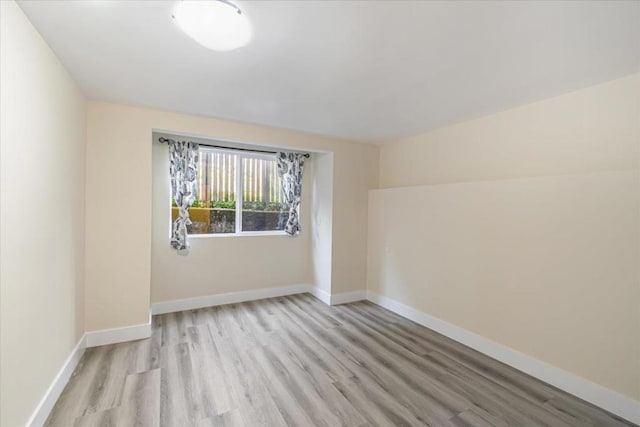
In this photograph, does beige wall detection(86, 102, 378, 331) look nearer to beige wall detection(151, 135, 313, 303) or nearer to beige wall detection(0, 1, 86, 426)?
beige wall detection(0, 1, 86, 426)

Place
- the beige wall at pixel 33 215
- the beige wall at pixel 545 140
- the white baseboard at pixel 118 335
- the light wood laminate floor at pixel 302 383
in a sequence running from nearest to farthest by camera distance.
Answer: the beige wall at pixel 33 215
the light wood laminate floor at pixel 302 383
the beige wall at pixel 545 140
the white baseboard at pixel 118 335

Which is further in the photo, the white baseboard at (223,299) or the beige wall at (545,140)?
the white baseboard at (223,299)

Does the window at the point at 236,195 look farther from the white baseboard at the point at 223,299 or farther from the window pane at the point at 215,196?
the white baseboard at the point at 223,299

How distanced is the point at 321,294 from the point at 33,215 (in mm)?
3357

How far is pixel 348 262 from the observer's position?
163 inches

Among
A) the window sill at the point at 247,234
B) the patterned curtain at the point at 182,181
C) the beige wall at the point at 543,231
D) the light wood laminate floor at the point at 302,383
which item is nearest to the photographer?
the light wood laminate floor at the point at 302,383

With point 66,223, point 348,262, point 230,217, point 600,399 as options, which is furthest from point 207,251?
point 600,399

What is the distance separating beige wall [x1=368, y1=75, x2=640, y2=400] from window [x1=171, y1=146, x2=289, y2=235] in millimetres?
2140

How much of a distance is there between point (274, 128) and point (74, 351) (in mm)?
3009

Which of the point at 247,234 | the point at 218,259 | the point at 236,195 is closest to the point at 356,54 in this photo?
the point at 236,195

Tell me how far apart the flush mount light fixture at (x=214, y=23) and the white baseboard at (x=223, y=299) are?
3.21 m

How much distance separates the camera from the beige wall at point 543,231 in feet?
6.37

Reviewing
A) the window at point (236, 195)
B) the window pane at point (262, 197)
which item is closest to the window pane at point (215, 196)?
the window at point (236, 195)

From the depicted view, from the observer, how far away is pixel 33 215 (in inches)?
63.2
